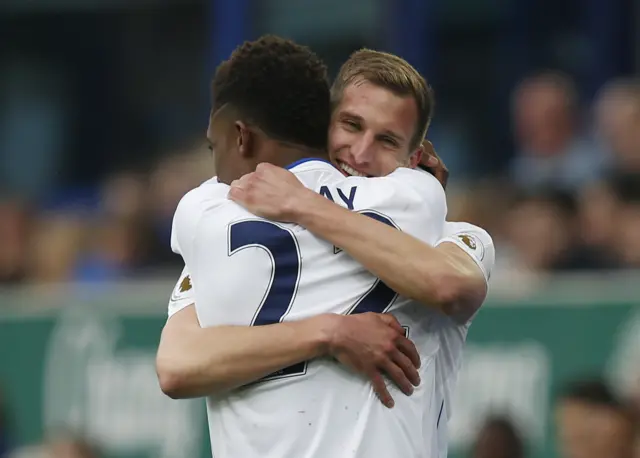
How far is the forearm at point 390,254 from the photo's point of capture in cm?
364

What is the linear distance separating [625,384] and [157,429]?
2.99m

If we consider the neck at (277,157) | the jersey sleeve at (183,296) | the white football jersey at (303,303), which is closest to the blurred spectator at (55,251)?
the jersey sleeve at (183,296)

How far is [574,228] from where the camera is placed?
28.1 feet

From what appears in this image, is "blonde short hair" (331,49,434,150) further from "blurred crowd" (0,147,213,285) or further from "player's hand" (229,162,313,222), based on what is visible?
"blurred crowd" (0,147,213,285)

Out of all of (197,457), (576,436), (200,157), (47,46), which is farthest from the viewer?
(47,46)

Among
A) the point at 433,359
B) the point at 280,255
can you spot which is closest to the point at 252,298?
the point at 280,255

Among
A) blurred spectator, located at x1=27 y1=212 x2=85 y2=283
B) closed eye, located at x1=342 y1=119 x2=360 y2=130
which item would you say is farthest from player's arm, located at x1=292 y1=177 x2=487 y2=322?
blurred spectator, located at x1=27 y1=212 x2=85 y2=283

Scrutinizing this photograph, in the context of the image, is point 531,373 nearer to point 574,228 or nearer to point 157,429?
point 574,228

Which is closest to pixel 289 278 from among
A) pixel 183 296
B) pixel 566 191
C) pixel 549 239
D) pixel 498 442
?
pixel 183 296

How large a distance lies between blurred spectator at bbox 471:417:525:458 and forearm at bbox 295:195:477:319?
13.4 feet

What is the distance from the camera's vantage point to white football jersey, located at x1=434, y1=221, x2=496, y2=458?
3.89 m

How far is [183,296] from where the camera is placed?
13.2 feet

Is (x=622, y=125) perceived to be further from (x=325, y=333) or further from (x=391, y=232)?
(x=325, y=333)

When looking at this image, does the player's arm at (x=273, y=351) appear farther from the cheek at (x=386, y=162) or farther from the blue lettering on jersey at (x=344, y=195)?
the cheek at (x=386, y=162)
